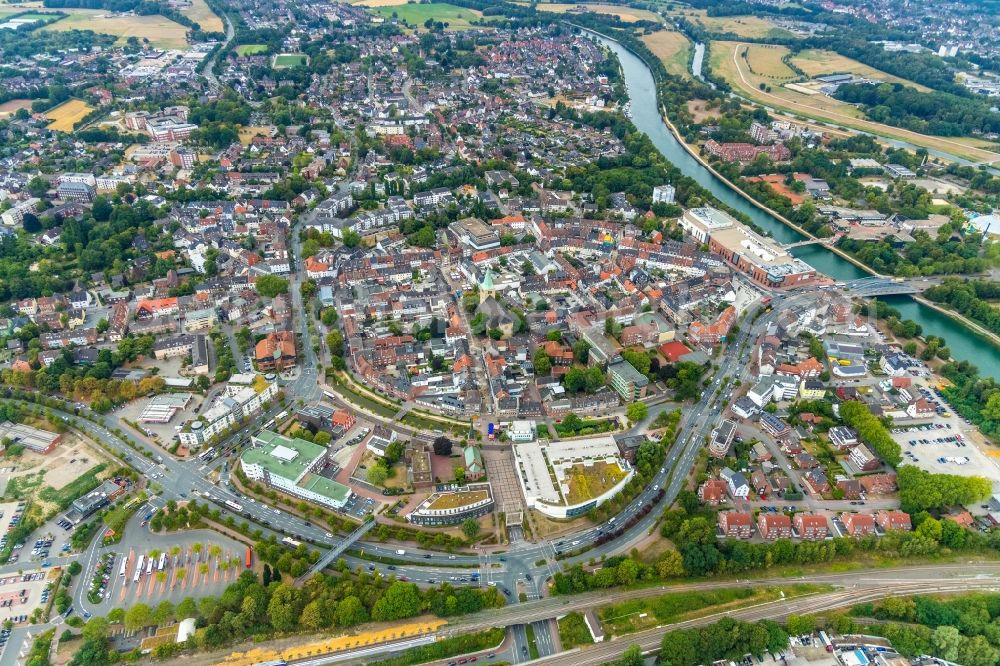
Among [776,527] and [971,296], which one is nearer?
[776,527]

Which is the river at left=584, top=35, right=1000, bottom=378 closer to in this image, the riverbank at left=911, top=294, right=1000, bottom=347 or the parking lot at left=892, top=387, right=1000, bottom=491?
the riverbank at left=911, top=294, right=1000, bottom=347

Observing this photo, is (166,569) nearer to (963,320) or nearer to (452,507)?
(452,507)

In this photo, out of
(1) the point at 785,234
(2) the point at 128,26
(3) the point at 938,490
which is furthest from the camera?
(2) the point at 128,26

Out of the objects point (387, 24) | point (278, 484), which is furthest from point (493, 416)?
point (387, 24)

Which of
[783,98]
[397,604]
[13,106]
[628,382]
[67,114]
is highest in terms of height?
[783,98]

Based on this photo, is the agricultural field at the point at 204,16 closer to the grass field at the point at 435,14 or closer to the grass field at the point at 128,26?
the grass field at the point at 128,26

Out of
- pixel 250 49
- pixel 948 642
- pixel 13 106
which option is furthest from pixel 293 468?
pixel 250 49
